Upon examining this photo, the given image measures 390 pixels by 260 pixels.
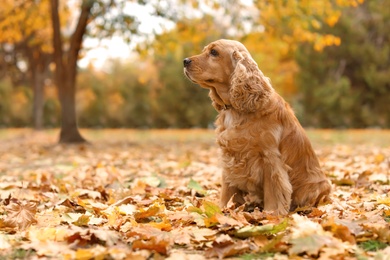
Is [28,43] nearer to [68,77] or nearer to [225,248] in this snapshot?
[68,77]

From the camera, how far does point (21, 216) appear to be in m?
3.67

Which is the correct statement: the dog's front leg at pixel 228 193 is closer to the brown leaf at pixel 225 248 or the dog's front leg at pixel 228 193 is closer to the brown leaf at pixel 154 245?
the brown leaf at pixel 225 248

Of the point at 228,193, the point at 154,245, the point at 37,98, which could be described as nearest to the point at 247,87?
the point at 228,193

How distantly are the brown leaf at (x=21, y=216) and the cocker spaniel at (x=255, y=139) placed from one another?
1.55 metres

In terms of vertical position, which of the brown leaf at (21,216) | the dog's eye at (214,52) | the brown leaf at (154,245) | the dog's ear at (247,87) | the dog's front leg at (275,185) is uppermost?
the dog's eye at (214,52)

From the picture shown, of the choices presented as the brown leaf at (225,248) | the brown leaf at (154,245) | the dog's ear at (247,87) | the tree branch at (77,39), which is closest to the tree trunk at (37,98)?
the tree branch at (77,39)

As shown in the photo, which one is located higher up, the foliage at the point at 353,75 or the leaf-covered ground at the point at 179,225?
the foliage at the point at 353,75

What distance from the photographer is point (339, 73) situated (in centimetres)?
2748

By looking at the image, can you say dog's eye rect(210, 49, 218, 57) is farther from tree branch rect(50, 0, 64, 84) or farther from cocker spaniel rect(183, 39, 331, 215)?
tree branch rect(50, 0, 64, 84)

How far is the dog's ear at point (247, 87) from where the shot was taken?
4.09 metres

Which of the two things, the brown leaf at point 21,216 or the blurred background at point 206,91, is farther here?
the blurred background at point 206,91

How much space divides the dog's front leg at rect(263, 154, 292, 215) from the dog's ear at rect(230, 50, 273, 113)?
1.47 ft

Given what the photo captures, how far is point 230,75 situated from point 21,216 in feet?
6.59

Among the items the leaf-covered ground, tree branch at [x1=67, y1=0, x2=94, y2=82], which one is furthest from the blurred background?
the leaf-covered ground
